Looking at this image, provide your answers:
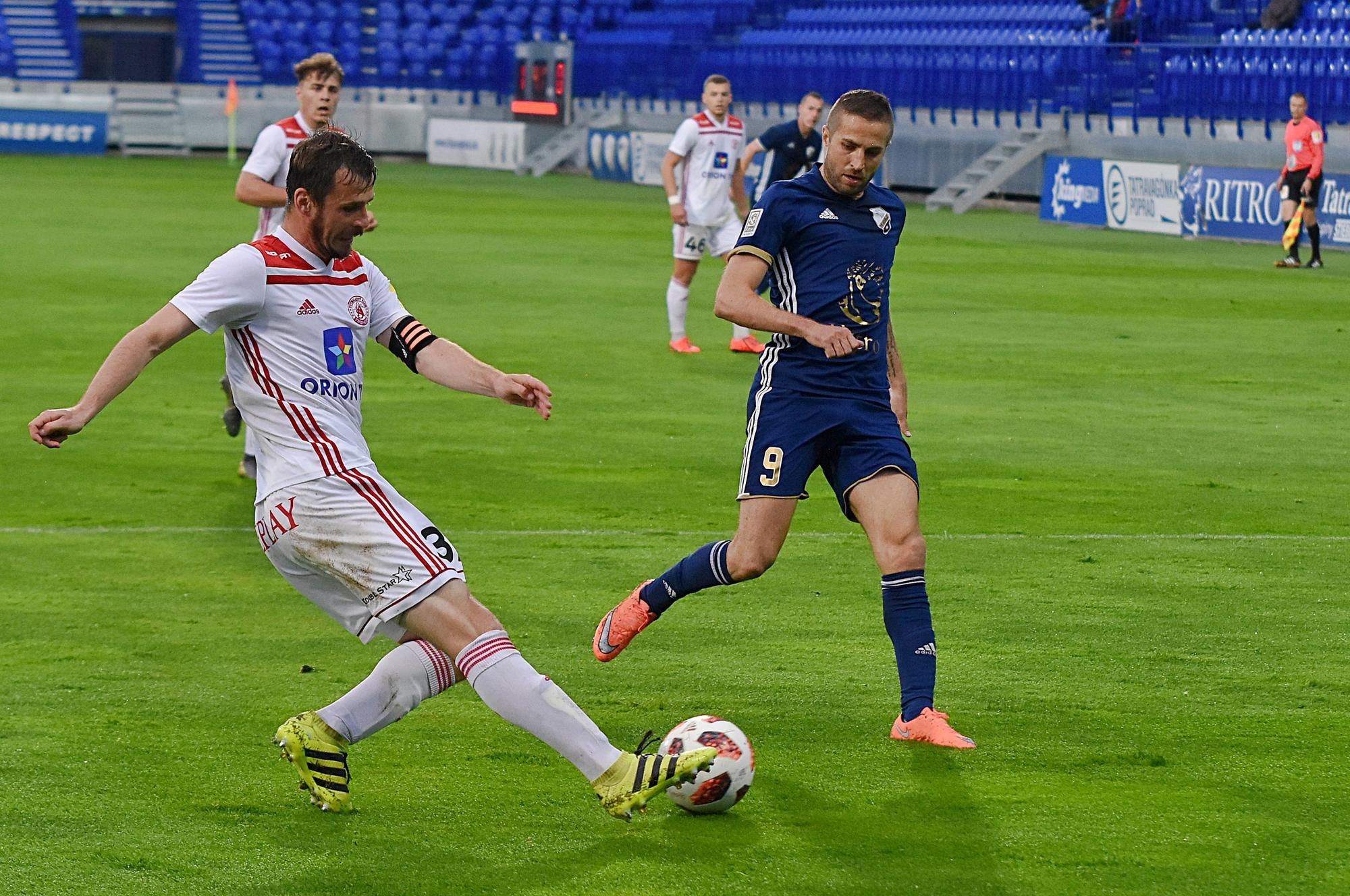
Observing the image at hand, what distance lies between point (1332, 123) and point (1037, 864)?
89.8ft

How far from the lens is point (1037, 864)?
4.75 meters

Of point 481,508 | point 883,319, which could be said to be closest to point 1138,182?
point 481,508

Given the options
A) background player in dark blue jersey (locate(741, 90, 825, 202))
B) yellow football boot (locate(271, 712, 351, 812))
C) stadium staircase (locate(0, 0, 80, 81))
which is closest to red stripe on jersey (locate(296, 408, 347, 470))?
yellow football boot (locate(271, 712, 351, 812))

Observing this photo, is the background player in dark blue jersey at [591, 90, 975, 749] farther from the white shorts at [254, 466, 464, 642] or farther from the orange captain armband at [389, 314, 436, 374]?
the white shorts at [254, 466, 464, 642]

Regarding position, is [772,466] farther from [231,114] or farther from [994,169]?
[231,114]

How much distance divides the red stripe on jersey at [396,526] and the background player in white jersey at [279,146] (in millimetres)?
4453

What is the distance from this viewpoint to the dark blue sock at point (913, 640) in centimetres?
573

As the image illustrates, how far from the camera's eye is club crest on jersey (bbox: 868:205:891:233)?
603 centimetres

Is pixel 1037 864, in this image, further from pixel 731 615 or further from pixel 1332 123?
pixel 1332 123

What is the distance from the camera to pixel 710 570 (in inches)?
243

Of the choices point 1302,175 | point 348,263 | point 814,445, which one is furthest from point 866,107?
point 1302,175

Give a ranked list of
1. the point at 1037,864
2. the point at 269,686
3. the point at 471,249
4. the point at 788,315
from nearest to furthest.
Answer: the point at 1037,864
the point at 788,315
the point at 269,686
the point at 471,249

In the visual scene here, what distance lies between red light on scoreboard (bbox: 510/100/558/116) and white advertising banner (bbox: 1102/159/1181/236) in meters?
20.7

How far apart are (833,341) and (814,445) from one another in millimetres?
396
